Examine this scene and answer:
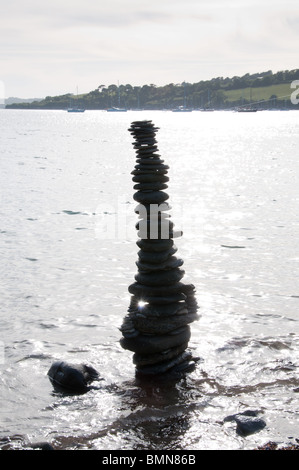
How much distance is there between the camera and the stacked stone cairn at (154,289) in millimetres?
13406

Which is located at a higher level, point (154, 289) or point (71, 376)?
point (154, 289)

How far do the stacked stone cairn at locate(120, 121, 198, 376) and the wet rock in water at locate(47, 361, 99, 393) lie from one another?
39.3 inches

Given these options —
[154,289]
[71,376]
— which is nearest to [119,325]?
[71,376]

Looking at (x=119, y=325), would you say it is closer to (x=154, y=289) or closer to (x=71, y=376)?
(x=71, y=376)

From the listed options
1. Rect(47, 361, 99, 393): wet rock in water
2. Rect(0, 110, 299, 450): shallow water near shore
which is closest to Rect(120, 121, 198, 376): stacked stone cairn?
Rect(0, 110, 299, 450): shallow water near shore

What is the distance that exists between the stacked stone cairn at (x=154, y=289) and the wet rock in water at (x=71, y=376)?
3.28ft

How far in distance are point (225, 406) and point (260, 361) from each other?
261cm

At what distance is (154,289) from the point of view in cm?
1362

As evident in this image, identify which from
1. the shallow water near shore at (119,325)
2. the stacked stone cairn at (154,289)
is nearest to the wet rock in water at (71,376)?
the shallow water near shore at (119,325)

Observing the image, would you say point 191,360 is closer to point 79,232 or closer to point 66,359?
point 66,359

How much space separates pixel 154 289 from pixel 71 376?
93.6 inches
